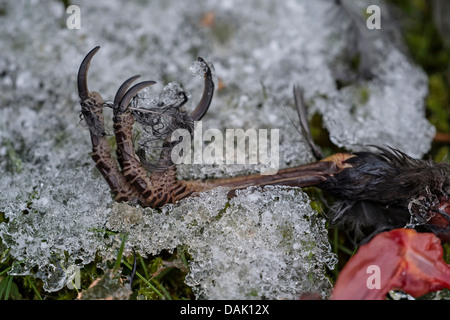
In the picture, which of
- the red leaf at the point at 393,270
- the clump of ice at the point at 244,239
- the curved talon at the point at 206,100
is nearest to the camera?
the red leaf at the point at 393,270

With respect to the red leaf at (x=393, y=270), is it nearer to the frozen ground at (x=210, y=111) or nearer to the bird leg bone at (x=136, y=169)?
the frozen ground at (x=210, y=111)

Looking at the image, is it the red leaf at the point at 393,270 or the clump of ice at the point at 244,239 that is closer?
the red leaf at the point at 393,270

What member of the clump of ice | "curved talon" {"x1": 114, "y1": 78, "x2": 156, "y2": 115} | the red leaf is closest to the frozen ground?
the clump of ice

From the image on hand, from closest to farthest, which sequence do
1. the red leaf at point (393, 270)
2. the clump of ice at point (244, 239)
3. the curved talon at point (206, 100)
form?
1. the red leaf at point (393, 270)
2. the clump of ice at point (244, 239)
3. the curved talon at point (206, 100)

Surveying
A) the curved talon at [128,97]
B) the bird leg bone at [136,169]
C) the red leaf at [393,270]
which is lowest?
the red leaf at [393,270]

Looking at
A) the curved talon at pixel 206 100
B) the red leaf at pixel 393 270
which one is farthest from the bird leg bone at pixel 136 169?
the red leaf at pixel 393 270

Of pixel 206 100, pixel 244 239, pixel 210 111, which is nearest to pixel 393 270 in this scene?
pixel 244 239
